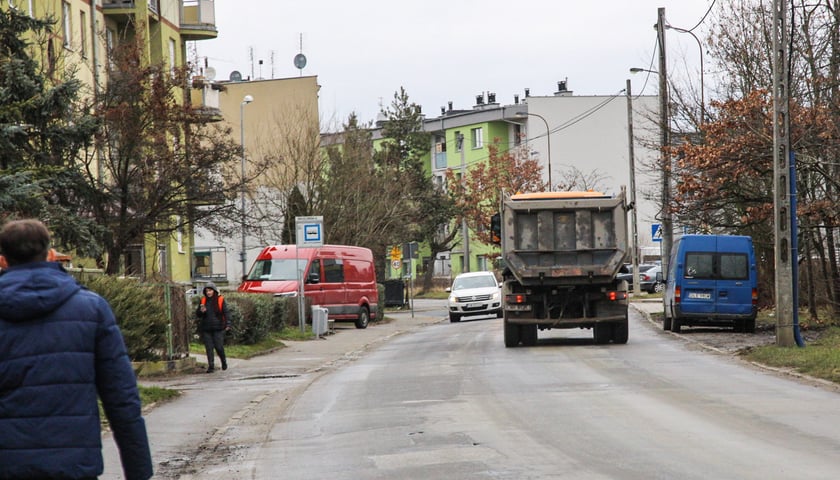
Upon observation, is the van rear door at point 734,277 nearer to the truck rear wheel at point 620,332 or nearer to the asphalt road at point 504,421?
the truck rear wheel at point 620,332

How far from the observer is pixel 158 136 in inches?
1318

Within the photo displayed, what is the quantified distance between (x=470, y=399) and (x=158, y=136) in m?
19.8

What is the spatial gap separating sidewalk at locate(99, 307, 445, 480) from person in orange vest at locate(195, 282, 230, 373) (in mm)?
314

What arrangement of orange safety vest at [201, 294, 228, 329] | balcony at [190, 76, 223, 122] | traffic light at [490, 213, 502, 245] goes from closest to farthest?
orange safety vest at [201, 294, 228, 329] → traffic light at [490, 213, 502, 245] → balcony at [190, 76, 223, 122]

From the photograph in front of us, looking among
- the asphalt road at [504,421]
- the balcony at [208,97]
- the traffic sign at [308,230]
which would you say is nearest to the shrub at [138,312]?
the asphalt road at [504,421]

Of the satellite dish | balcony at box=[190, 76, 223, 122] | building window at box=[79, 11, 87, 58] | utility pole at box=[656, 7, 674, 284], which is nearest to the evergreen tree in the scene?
utility pole at box=[656, 7, 674, 284]

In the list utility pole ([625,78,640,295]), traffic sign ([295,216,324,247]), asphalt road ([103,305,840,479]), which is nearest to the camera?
asphalt road ([103,305,840,479])

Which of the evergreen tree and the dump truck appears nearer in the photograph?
the evergreen tree

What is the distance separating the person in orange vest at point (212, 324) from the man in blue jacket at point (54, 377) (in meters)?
17.4

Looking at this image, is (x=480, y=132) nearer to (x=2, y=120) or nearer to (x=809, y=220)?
(x=809, y=220)

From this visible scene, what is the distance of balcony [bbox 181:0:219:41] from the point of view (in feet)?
171

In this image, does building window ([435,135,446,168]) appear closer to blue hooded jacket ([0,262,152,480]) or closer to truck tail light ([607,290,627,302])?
truck tail light ([607,290,627,302])

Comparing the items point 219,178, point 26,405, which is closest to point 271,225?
point 219,178

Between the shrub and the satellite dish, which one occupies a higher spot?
the satellite dish
